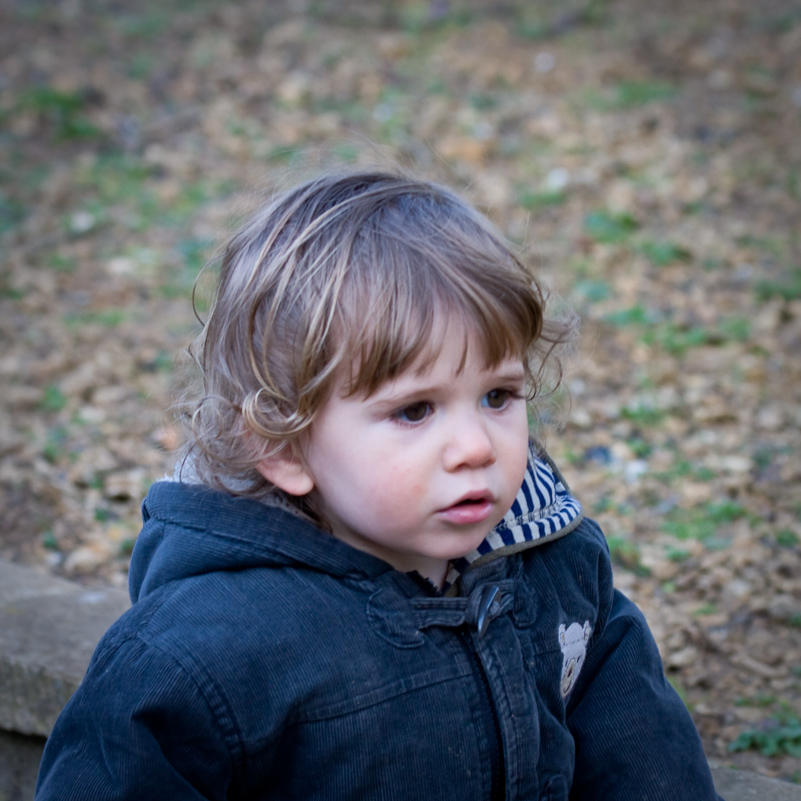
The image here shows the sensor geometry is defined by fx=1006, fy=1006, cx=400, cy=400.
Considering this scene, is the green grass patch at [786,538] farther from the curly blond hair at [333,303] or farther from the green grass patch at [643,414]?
the curly blond hair at [333,303]

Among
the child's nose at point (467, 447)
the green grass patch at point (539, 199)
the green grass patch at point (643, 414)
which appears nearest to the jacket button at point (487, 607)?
the child's nose at point (467, 447)

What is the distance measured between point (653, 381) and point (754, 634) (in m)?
1.64

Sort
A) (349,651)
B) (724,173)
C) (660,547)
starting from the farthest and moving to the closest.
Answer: (724,173) < (660,547) < (349,651)

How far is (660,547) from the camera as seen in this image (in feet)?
10.9

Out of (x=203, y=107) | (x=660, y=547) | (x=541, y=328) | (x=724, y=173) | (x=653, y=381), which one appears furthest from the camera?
(x=203, y=107)

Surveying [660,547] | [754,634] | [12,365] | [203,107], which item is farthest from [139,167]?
[754,634]

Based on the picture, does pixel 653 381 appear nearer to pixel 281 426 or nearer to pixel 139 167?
pixel 281 426

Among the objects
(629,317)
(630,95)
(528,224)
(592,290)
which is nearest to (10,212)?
(528,224)

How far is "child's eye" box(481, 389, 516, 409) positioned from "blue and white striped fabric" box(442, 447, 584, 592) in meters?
0.27

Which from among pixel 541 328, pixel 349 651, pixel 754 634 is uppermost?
pixel 541 328

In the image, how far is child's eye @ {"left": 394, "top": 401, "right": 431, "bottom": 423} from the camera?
158cm

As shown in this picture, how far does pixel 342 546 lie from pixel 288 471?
0.16 metres

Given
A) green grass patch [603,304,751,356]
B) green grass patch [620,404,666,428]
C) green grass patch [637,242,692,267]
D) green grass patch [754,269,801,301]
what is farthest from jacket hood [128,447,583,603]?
green grass patch [637,242,692,267]

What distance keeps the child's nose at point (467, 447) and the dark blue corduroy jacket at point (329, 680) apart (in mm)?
253
